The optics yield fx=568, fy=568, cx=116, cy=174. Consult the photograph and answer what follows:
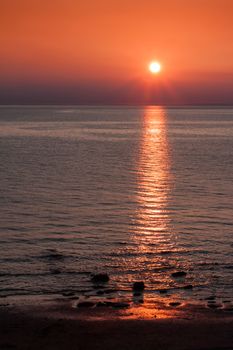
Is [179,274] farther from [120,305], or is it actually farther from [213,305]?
[120,305]

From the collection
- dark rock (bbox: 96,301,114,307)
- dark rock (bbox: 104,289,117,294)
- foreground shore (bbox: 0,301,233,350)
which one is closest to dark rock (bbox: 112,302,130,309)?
dark rock (bbox: 96,301,114,307)

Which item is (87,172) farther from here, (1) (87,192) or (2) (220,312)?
(2) (220,312)

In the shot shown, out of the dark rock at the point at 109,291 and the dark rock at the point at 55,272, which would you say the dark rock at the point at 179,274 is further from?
the dark rock at the point at 55,272

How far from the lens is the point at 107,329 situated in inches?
816

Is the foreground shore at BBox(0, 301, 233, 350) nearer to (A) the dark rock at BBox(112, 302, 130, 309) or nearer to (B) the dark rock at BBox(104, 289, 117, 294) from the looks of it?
(A) the dark rock at BBox(112, 302, 130, 309)

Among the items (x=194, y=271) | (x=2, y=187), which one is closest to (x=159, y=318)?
(x=194, y=271)

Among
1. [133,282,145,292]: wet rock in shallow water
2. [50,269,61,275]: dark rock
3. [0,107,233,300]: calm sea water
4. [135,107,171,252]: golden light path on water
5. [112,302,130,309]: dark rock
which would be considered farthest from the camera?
[135,107,171,252]: golden light path on water

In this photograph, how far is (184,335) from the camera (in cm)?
2016

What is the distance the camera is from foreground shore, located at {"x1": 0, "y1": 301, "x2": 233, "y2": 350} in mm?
19250

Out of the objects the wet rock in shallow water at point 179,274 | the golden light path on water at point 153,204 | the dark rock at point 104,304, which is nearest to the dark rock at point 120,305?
the dark rock at point 104,304

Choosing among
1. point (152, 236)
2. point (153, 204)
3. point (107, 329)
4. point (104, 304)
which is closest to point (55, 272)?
point (104, 304)

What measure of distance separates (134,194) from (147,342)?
34662 millimetres

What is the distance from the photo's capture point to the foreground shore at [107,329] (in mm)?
19250

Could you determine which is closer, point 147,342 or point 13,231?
point 147,342
